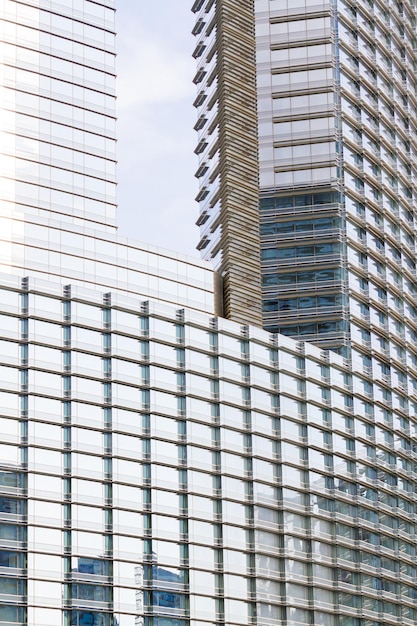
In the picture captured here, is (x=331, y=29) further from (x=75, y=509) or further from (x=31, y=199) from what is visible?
(x=75, y=509)

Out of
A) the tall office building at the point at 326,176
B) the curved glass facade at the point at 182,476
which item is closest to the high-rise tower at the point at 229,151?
the tall office building at the point at 326,176

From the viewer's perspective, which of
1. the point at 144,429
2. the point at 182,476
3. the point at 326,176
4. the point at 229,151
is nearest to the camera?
the point at 144,429

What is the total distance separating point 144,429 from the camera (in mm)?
125000

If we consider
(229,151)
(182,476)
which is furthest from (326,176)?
(182,476)

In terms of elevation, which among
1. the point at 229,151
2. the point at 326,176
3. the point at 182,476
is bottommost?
the point at 182,476

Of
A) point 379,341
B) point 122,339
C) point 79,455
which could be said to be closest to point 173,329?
point 122,339

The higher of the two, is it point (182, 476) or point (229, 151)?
point (229, 151)

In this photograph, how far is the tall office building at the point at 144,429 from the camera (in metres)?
118

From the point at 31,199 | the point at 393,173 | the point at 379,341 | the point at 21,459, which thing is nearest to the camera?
the point at 21,459

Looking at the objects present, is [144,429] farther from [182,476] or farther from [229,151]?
[229,151]

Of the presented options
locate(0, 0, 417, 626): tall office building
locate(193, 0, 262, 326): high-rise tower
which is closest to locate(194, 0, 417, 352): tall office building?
locate(193, 0, 262, 326): high-rise tower

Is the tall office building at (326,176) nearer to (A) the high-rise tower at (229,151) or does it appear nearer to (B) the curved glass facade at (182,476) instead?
(A) the high-rise tower at (229,151)

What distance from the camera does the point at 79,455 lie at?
119625mm

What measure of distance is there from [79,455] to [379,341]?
140 ft
